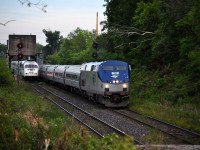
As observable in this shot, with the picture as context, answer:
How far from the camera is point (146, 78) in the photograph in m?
34.5

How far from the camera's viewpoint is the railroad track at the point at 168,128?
16.5m

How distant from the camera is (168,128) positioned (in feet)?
63.2

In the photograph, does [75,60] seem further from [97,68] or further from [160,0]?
[97,68]

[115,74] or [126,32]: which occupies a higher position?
[126,32]

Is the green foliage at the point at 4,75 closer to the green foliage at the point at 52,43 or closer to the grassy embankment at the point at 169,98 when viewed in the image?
the grassy embankment at the point at 169,98

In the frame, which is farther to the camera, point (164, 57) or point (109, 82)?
point (164, 57)

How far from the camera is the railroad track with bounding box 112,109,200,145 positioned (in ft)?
54.2

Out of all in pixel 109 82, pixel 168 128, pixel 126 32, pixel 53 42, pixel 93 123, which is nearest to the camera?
pixel 168 128

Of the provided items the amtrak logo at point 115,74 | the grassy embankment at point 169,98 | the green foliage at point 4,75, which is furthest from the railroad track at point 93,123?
the green foliage at point 4,75

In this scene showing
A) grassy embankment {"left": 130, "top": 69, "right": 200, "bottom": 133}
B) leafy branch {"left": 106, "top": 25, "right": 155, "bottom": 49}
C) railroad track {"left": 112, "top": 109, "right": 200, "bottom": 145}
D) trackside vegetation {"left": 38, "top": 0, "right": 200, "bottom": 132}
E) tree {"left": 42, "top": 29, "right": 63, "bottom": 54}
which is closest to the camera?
railroad track {"left": 112, "top": 109, "right": 200, "bottom": 145}

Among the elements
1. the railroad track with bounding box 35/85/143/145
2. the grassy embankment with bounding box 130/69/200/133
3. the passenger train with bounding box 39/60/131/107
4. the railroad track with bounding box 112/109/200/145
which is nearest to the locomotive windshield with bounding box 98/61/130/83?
the passenger train with bounding box 39/60/131/107

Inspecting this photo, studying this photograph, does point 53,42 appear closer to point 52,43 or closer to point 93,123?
point 52,43

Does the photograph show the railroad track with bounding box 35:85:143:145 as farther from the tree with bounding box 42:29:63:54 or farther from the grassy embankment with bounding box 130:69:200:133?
the tree with bounding box 42:29:63:54

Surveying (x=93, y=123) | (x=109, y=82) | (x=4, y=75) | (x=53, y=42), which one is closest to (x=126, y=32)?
(x=109, y=82)
